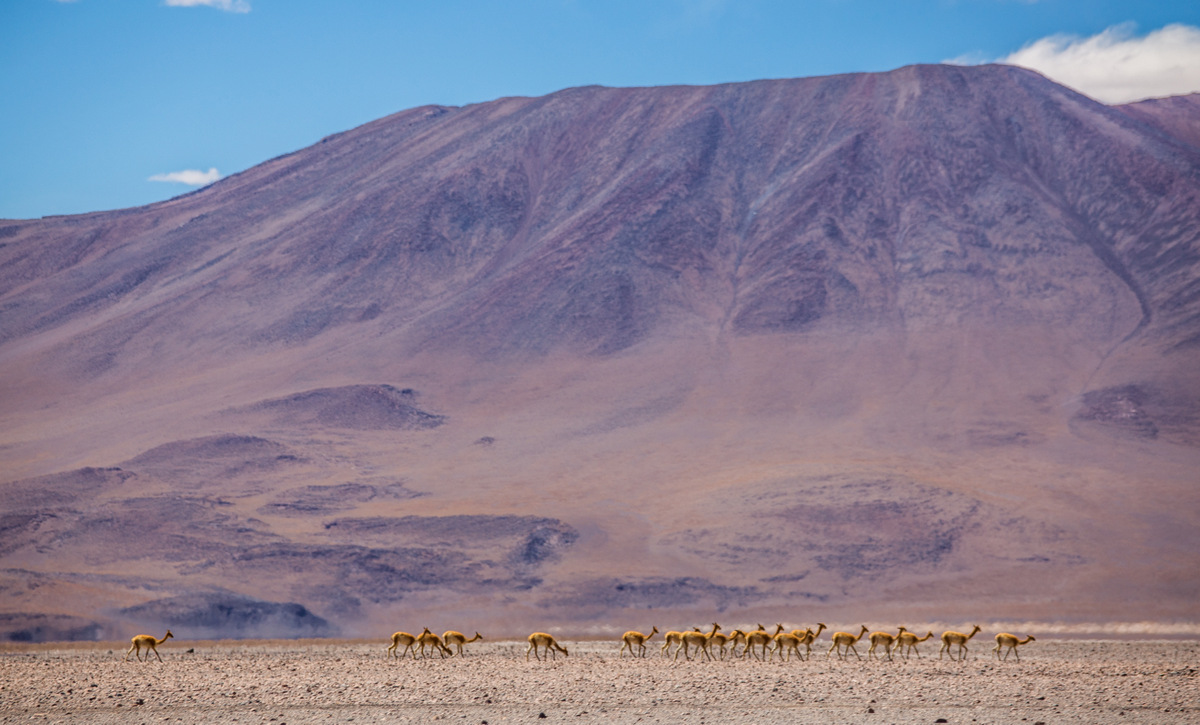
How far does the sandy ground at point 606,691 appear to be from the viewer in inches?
671

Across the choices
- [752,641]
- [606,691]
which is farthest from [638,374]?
[606,691]

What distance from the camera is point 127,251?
96.0 m

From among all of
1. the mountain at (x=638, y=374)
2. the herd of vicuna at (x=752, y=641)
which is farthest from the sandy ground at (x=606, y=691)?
the mountain at (x=638, y=374)

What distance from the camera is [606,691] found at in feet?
61.2

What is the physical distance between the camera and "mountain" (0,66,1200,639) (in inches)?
1764

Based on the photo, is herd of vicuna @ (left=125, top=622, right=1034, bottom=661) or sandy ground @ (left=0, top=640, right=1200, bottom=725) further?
herd of vicuna @ (left=125, top=622, right=1034, bottom=661)

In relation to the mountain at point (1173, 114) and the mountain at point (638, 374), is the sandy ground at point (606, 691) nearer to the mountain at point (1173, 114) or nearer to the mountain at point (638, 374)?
the mountain at point (638, 374)

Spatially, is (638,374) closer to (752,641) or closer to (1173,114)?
(752,641)

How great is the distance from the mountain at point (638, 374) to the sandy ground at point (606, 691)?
758 inches

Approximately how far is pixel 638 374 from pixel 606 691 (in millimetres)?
47418

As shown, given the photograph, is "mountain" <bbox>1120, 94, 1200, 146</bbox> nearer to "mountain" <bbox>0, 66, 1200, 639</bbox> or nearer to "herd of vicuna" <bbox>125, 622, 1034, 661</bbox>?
"mountain" <bbox>0, 66, 1200, 639</bbox>

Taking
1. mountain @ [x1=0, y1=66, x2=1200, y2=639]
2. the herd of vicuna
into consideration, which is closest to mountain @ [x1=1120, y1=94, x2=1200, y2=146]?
mountain @ [x1=0, y1=66, x2=1200, y2=639]

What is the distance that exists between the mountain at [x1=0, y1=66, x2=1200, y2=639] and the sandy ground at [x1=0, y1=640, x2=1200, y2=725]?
19255 millimetres

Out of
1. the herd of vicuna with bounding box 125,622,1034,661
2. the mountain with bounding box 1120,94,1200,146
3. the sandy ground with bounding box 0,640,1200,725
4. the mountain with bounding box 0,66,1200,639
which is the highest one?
the mountain with bounding box 1120,94,1200,146
